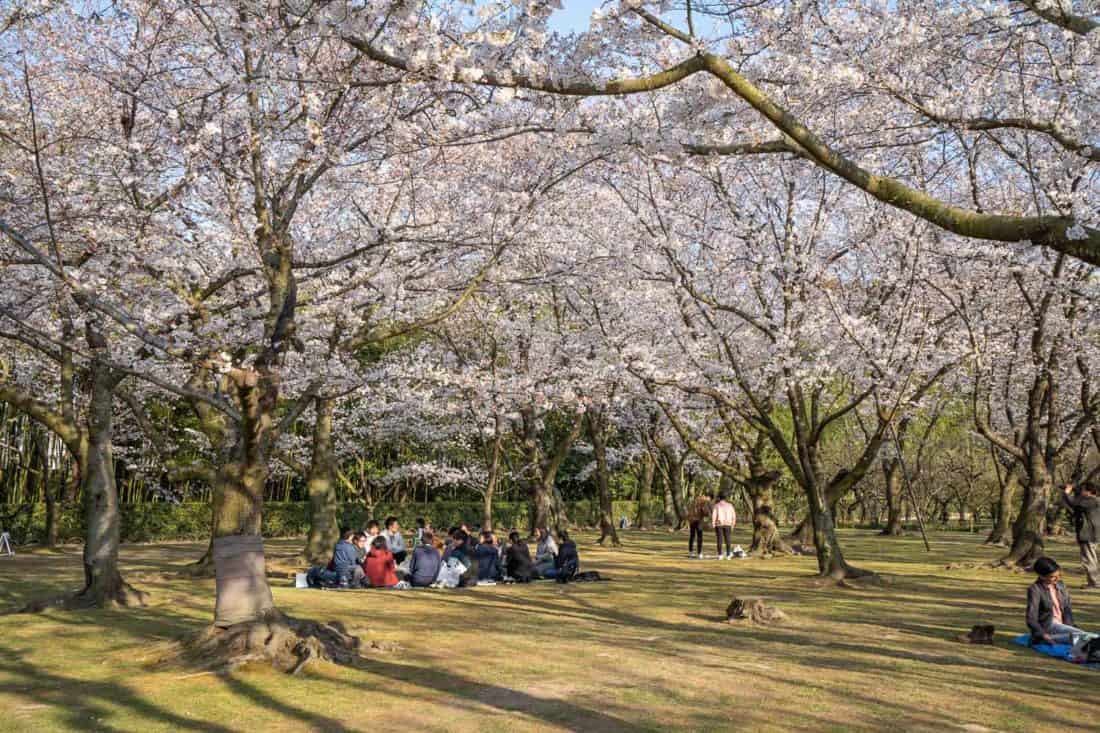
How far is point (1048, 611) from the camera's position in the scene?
9570 millimetres

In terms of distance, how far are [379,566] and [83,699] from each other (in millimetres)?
8573

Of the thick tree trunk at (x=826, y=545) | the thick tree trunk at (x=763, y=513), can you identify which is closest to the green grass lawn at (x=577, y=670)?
the thick tree trunk at (x=826, y=545)

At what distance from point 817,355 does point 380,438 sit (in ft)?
65.1

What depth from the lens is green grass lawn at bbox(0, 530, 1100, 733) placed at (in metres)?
6.71

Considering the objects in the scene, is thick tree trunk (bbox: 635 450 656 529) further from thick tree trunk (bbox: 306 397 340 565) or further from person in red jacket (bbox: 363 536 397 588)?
person in red jacket (bbox: 363 536 397 588)

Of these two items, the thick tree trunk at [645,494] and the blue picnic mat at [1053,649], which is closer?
the blue picnic mat at [1053,649]

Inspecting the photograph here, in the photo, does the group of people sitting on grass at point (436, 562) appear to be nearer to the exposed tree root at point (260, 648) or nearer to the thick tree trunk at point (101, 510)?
the thick tree trunk at point (101, 510)

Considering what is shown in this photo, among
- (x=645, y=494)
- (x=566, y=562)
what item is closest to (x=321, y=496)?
(x=566, y=562)

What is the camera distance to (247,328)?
14.9m

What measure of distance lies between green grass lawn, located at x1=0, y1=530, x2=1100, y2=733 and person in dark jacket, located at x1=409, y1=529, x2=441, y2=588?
42.2 inches

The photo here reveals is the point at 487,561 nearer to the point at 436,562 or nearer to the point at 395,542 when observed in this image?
the point at 436,562

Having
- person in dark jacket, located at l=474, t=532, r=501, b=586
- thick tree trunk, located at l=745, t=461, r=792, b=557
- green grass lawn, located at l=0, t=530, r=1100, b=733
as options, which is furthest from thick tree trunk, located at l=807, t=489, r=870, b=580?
thick tree trunk, located at l=745, t=461, r=792, b=557

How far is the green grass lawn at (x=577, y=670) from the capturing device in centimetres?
671

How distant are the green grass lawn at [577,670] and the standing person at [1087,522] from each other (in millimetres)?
1427
